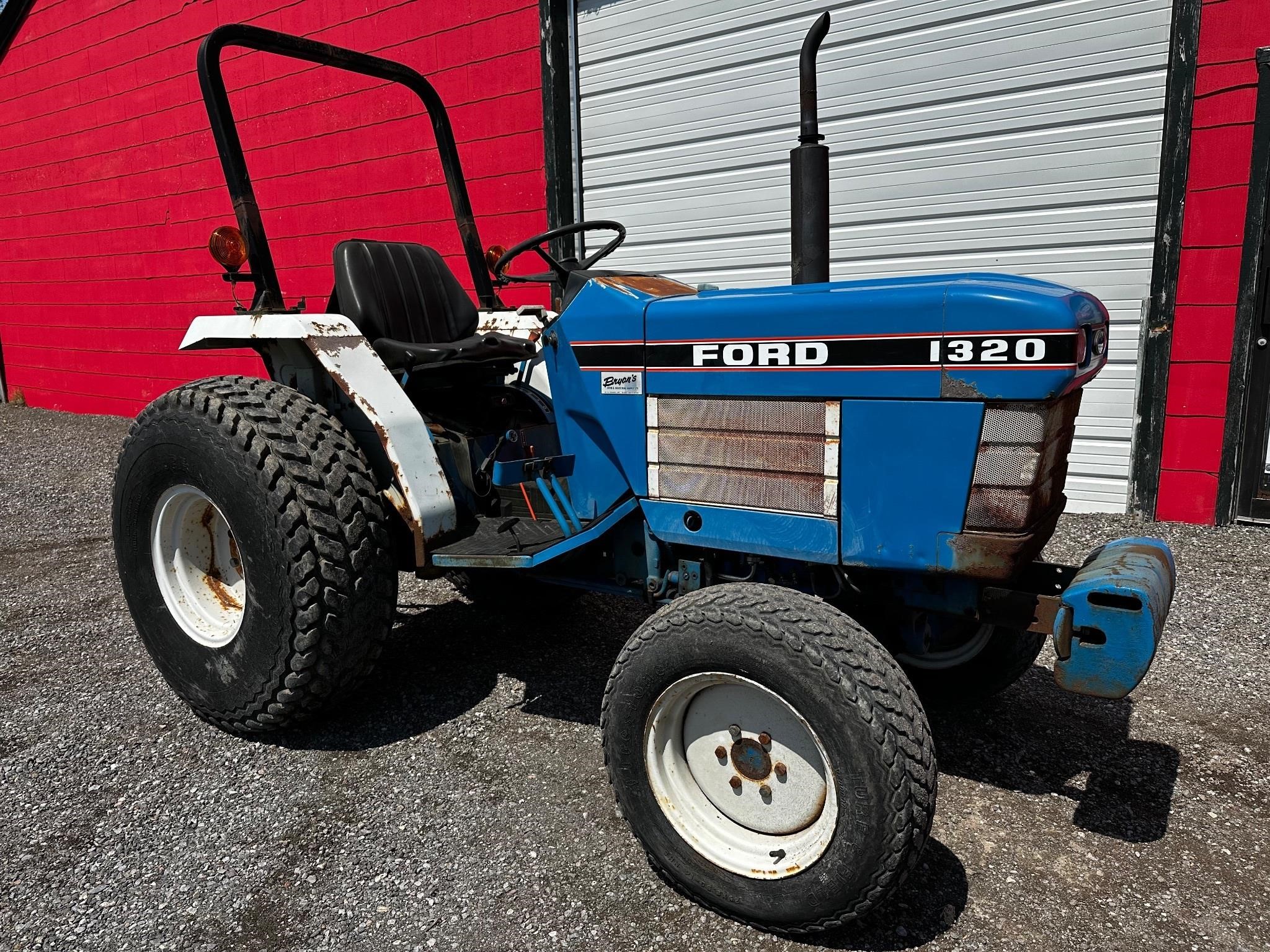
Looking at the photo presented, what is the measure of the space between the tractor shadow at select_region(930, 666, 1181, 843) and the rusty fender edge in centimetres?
155

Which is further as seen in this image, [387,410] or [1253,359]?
[1253,359]

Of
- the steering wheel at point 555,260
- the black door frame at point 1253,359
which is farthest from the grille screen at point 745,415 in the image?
the black door frame at point 1253,359

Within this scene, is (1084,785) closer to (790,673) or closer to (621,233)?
(790,673)

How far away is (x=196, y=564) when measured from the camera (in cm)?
282

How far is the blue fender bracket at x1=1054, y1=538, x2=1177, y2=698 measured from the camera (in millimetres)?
1758

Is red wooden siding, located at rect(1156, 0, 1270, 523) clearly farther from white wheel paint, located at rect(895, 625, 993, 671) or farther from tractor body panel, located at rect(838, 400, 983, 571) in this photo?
tractor body panel, located at rect(838, 400, 983, 571)

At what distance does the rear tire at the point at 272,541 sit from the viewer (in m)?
2.38

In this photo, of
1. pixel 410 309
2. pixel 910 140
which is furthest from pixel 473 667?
pixel 910 140

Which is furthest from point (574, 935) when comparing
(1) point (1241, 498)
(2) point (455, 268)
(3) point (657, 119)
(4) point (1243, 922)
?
(2) point (455, 268)

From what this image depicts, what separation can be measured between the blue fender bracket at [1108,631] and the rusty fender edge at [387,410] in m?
1.61

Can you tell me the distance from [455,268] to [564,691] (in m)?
4.70

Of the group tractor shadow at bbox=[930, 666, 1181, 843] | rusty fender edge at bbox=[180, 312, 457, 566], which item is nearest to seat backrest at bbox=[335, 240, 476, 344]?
rusty fender edge at bbox=[180, 312, 457, 566]

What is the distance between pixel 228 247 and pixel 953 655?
7.84 feet

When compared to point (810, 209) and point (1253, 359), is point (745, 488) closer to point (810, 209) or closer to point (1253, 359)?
point (810, 209)
